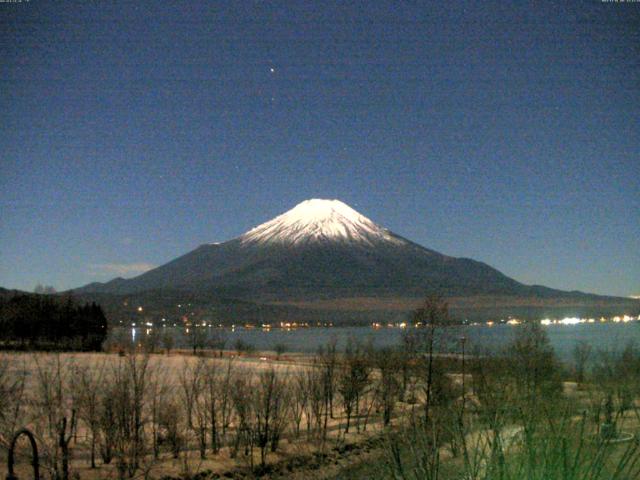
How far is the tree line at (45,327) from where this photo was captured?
6512cm

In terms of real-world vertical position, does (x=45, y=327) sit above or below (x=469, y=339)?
below

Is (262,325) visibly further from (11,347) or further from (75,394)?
(75,394)

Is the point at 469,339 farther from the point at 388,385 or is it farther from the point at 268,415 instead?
the point at 268,415

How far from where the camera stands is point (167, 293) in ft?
638

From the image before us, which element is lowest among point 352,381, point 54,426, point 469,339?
point 54,426

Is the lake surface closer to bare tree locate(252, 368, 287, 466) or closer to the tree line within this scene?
the tree line

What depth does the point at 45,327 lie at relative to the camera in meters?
68.6

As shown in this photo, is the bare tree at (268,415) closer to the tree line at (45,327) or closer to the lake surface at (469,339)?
the lake surface at (469,339)

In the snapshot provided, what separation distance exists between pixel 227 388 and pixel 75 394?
5478 mm

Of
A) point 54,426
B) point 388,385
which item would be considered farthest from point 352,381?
point 54,426

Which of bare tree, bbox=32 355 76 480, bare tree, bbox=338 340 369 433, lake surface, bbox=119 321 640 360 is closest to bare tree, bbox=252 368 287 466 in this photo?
bare tree, bbox=338 340 369 433

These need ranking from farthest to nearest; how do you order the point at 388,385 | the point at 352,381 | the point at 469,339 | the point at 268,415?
the point at 469,339
the point at 388,385
the point at 352,381
the point at 268,415

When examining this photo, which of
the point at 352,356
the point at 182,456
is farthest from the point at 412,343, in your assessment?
the point at 182,456

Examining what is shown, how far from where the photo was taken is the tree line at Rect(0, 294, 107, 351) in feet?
214
